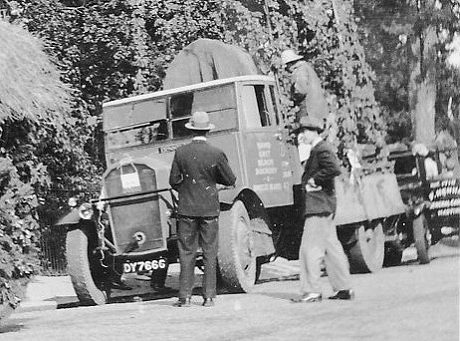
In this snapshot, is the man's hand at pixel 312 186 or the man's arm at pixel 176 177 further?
the man's arm at pixel 176 177

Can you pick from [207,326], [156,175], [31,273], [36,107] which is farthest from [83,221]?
[207,326]

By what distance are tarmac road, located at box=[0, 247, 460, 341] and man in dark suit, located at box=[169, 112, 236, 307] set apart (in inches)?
9.8

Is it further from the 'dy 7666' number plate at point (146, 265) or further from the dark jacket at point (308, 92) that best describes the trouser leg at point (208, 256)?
the dark jacket at point (308, 92)

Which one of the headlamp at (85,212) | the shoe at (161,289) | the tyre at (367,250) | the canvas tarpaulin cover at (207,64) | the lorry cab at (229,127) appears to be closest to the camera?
the headlamp at (85,212)

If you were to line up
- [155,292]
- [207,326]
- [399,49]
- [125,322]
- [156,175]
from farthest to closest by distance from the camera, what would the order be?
[155,292] → [156,175] → [399,49] → [125,322] → [207,326]

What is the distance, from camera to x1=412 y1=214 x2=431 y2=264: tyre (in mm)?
10673

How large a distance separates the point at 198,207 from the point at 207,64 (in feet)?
6.90

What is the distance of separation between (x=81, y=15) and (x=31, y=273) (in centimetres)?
292

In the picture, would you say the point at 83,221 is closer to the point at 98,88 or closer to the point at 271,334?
the point at 98,88

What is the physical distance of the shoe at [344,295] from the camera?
26.5ft

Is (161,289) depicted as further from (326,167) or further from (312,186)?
(326,167)

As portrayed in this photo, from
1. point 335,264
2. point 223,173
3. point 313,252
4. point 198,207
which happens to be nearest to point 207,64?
point 223,173

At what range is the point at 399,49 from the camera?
28.2ft

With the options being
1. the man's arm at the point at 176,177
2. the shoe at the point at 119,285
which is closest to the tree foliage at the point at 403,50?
the man's arm at the point at 176,177
